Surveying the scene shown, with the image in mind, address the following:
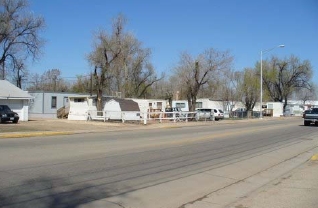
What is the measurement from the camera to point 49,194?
25.8ft

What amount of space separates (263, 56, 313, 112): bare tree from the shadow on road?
278ft

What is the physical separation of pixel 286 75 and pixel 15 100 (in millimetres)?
68264

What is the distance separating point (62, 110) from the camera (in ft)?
158

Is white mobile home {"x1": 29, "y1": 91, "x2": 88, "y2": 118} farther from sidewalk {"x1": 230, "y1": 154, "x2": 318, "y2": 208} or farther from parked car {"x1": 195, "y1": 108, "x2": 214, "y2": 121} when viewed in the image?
sidewalk {"x1": 230, "y1": 154, "x2": 318, "y2": 208}

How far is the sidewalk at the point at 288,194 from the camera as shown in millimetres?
7683

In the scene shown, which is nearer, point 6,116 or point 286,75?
point 6,116

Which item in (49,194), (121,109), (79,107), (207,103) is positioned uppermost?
(207,103)

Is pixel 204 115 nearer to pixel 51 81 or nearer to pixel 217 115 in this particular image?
pixel 217 115

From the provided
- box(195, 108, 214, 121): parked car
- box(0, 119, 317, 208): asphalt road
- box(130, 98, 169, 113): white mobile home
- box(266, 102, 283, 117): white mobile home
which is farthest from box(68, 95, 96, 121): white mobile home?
box(266, 102, 283, 117): white mobile home

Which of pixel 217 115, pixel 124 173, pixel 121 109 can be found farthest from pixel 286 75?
pixel 124 173

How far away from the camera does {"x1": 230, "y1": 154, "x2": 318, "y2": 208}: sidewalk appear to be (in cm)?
768

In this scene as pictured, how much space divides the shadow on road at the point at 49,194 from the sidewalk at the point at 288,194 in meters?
2.79

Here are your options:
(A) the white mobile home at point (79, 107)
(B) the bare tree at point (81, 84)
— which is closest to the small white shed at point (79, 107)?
(A) the white mobile home at point (79, 107)

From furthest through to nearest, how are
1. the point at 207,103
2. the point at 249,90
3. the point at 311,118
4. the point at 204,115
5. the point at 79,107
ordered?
the point at 249,90
the point at 207,103
the point at 204,115
the point at 79,107
the point at 311,118
